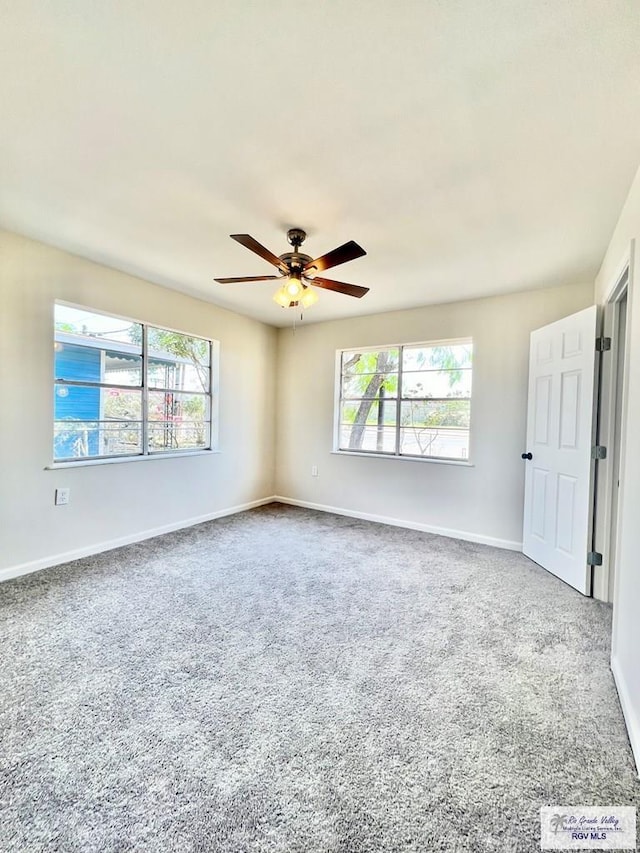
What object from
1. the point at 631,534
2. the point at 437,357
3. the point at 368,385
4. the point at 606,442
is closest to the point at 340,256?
the point at 631,534

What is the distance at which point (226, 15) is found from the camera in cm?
119

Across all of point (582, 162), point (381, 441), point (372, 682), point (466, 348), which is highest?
point (582, 162)

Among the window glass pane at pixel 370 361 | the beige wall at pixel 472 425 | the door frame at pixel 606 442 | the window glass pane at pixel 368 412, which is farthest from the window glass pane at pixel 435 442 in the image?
the door frame at pixel 606 442

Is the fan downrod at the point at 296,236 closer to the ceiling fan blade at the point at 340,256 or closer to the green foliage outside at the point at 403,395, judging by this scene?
the ceiling fan blade at the point at 340,256

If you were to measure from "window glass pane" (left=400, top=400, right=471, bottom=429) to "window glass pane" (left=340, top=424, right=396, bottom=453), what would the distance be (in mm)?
240

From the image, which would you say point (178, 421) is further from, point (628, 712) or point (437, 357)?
point (628, 712)

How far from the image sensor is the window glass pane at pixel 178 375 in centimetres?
381

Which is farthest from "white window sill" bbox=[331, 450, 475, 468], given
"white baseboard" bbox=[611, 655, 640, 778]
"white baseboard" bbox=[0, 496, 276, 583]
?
"white baseboard" bbox=[611, 655, 640, 778]

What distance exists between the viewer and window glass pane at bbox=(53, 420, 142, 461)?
124 inches

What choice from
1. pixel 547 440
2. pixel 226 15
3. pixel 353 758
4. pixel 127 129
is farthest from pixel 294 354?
pixel 353 758

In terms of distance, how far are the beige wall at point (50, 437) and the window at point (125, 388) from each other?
0.13m

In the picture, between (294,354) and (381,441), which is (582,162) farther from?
(294,354)

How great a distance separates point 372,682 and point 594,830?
2.85 feet

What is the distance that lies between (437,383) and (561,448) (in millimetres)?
1478
